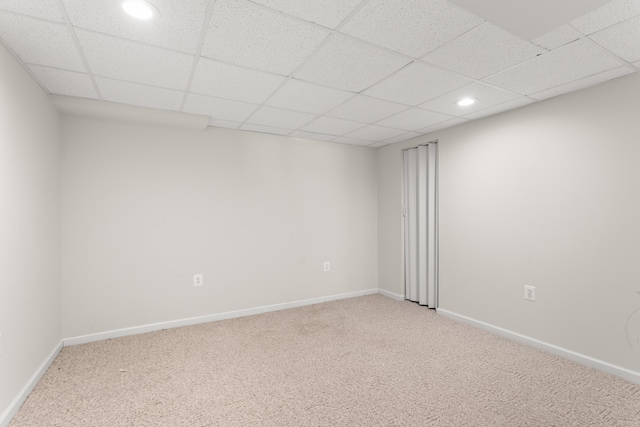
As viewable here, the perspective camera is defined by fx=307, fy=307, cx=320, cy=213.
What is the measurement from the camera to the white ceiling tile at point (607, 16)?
1.45 metres

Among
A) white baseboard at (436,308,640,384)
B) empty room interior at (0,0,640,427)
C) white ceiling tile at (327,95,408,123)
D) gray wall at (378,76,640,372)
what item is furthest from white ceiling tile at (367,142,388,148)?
white baseboard at (436,308,640,384)

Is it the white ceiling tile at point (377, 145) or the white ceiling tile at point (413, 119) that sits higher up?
the white ceiling tile at point (377, 145)

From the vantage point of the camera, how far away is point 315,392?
6.95 feet

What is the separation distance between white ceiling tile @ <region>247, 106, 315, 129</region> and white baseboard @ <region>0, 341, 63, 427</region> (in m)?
2.69

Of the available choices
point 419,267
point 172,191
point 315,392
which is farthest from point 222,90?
point 419,267

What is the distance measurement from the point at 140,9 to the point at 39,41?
2.54ft

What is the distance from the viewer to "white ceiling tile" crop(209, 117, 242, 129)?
10.8 feet

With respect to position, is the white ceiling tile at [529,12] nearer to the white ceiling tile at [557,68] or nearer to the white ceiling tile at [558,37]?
the white ceiling tile at [558,37]

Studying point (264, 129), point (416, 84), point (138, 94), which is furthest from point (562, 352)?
point (138, 94)

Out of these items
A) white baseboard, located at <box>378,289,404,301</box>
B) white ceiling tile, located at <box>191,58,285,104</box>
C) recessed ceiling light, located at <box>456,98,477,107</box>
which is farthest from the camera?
white baseboard, located at <box>378,289,404,301</box>

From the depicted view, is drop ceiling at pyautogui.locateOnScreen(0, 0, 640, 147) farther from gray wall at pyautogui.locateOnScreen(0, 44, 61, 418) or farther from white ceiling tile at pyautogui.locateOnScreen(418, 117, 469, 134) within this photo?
white ceiling tile at pyautogui.locateOnScreen(418, 117, 469, 134)

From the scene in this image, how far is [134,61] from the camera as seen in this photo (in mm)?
1974

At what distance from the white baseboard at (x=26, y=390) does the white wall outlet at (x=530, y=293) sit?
3.92m

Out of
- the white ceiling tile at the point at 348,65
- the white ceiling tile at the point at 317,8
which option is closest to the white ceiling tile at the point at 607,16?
the white ceiling tile at the point at 348,65
